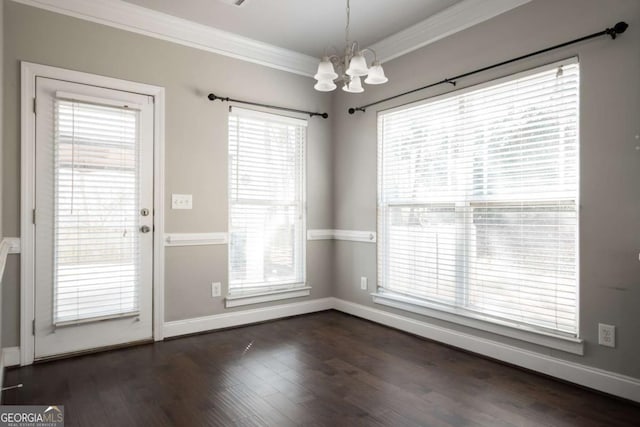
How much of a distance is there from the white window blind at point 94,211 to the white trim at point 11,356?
12.1 inches

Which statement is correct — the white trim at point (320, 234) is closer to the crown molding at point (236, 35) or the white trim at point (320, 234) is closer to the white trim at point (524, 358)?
the white trim at point (524, 358)

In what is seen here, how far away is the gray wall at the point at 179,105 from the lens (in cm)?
276

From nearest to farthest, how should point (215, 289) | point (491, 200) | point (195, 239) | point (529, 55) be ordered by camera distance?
point (529, 55)
point (491, 200)
point (195, 239)
point (215, 289)

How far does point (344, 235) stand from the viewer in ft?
14.2

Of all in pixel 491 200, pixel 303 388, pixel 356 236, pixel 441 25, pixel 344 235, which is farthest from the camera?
pixel 344 235

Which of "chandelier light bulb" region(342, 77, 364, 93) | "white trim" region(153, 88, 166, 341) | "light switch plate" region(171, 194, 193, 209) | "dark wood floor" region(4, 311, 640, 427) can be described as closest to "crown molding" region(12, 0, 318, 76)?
"white trim" region(153, 88, 166, 341)

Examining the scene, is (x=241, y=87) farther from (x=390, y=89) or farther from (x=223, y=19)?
(x=390, y=89)

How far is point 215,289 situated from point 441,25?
3.03 meters

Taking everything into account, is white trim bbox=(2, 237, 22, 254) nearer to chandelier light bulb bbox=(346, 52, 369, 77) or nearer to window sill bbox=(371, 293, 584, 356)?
chandelier light bulb bbox=(346, 52, 369, 77)

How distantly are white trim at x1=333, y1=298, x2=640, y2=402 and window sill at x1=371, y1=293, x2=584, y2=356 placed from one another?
0.09 m

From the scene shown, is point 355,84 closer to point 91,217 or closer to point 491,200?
point 491,200

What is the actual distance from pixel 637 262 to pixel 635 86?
1007 millimetres

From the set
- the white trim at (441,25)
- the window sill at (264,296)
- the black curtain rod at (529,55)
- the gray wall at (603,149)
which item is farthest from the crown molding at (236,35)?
the window sill at (264,296)

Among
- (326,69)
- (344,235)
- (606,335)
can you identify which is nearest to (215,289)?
(344,235)
